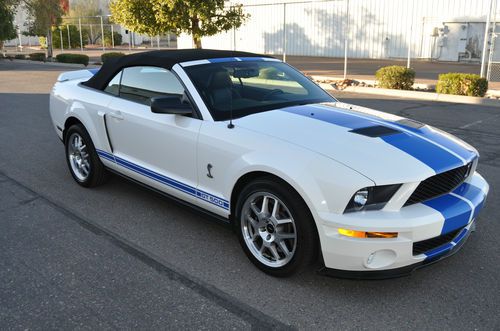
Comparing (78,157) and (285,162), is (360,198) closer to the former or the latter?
(285,162)

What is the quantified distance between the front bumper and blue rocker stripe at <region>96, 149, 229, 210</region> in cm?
100

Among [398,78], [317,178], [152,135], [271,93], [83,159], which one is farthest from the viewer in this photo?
[398,78]

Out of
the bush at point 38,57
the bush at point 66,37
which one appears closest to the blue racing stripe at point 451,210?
the bush at point 38,57

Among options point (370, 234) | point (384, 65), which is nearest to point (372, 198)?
point (370, 234)

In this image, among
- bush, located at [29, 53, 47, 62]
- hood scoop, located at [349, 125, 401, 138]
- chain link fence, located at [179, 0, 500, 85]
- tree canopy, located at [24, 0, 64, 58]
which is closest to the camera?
hood scoop, located at [349, 125, 401, 138]

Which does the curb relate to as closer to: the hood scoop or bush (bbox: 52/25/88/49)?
the hood scoop

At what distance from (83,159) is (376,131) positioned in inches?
131

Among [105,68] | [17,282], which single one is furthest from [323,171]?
[105,68]

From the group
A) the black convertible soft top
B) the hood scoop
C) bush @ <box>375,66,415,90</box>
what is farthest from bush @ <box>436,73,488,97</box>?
the hood scoop

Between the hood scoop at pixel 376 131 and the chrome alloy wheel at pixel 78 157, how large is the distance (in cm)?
310

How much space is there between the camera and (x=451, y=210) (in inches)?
122

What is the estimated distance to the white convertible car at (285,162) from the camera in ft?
9.69

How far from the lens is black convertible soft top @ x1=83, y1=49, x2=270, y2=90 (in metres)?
4.36

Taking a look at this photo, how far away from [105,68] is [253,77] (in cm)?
180
